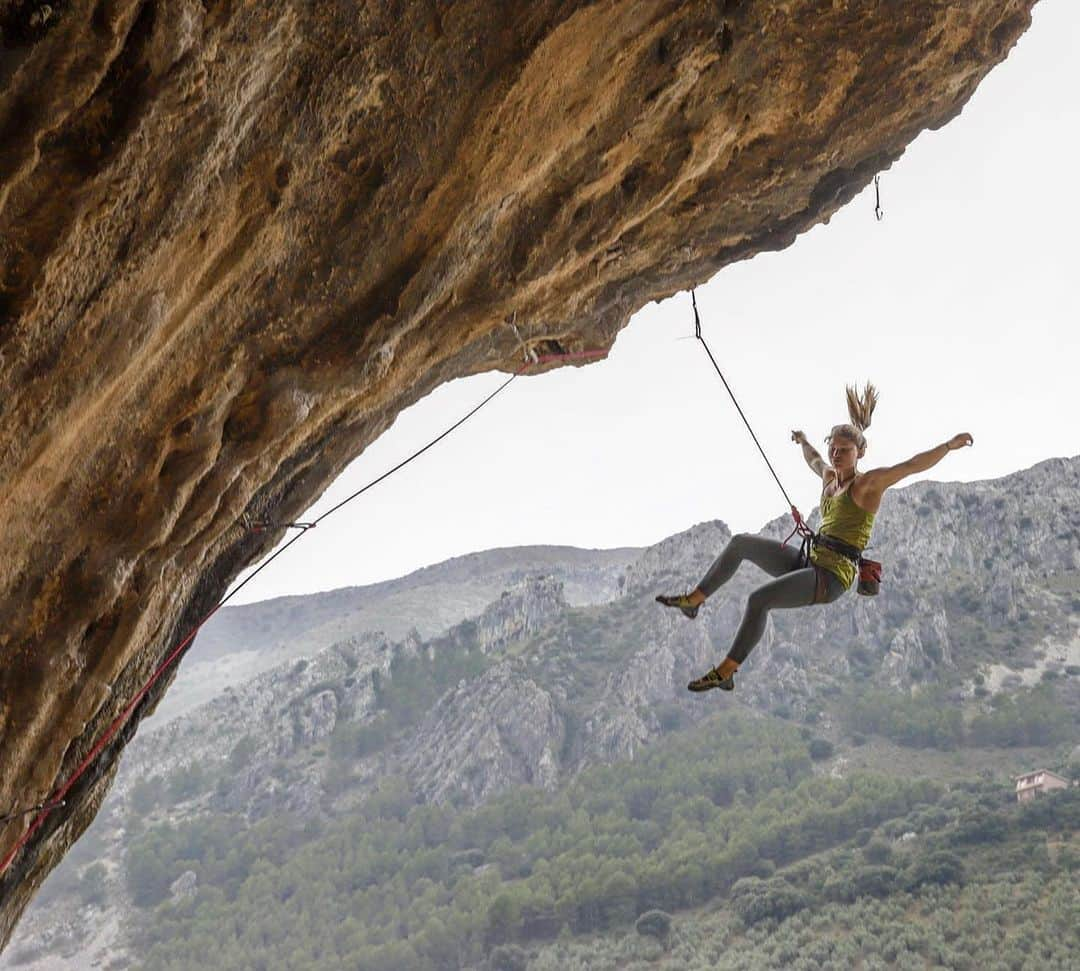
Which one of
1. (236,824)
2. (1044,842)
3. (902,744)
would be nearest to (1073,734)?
(902,744)

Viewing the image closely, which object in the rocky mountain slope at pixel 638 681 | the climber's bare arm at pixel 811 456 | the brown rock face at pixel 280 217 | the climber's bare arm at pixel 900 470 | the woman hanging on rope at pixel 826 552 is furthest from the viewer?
the rocky mountain slope at pixel 638 681

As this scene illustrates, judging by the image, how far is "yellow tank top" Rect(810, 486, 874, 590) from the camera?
5.86m

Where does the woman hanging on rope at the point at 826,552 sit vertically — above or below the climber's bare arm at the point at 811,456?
below

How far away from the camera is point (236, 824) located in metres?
71.3

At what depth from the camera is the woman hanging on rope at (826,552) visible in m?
5.73

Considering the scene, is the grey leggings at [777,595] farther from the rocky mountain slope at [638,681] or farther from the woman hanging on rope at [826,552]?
the rocky mountain slope at [638,681]

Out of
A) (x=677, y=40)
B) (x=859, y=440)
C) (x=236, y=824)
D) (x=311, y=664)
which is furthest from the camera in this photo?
(x=311, y=664)

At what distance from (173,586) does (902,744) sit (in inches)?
2572

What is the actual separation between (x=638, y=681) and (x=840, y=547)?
2629 inches

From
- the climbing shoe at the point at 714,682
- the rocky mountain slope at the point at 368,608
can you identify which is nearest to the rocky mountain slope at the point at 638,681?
the rocky mountain slope at the point at 368,608

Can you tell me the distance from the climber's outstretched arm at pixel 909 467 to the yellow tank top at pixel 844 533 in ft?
0.49

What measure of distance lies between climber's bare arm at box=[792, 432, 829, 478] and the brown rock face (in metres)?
1.80

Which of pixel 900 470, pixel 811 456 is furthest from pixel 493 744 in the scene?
pixel 900 470

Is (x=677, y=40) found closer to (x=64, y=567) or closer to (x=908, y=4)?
(x=908, y=4)
